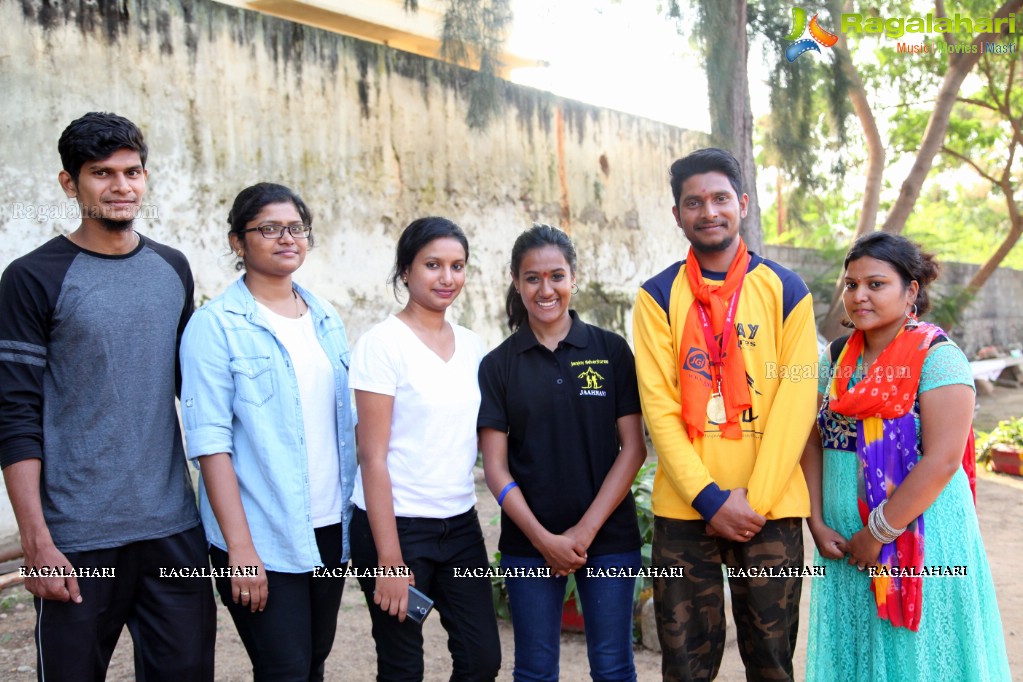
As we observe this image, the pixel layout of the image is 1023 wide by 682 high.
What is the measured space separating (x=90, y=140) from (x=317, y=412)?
98 centimetres

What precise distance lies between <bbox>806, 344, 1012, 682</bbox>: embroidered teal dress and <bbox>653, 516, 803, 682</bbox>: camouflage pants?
141 millimetres

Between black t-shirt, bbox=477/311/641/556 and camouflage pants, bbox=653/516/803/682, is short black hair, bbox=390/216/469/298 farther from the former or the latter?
camouflage pants, bbox=653/516/803/682

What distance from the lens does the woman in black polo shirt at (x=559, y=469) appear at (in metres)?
2.65

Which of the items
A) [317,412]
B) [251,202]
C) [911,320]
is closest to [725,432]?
[911,320]

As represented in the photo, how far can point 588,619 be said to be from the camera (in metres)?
2.68

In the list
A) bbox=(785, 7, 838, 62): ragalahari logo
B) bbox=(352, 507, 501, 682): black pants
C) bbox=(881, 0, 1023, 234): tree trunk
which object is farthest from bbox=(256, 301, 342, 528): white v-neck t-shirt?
bbox=(881, 0, 1023, 234): tree trunk

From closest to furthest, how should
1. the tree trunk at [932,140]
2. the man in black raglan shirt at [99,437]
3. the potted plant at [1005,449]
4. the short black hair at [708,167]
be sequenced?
1. the man in black raglan shirt at [99,437]
2. the short black hair at [708,167]
3. the potted plant at [1005,449]
4. the tree trunk at [932,140]

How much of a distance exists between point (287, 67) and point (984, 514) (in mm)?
5760

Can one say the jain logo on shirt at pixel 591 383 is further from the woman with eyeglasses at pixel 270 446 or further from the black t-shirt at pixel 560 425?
the woman with eyeglasses at pixel 270 446

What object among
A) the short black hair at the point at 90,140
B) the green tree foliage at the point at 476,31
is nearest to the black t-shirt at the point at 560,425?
the short black hair at the point at 90,140

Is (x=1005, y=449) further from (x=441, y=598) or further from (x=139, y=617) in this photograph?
(x=139, y=617)

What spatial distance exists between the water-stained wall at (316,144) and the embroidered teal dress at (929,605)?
413cm

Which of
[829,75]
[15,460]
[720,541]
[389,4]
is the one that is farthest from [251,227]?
[389,4]

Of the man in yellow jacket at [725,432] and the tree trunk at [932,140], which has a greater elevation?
the tree trunk at [932,140]
